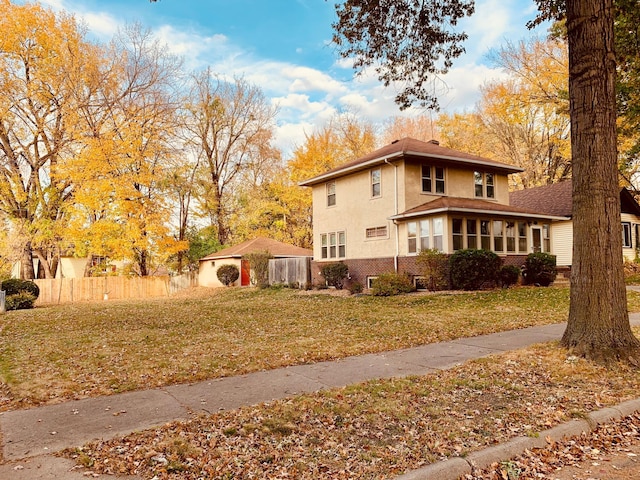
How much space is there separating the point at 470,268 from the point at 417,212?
10.4 ft

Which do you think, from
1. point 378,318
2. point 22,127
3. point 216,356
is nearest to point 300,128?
point 22,127

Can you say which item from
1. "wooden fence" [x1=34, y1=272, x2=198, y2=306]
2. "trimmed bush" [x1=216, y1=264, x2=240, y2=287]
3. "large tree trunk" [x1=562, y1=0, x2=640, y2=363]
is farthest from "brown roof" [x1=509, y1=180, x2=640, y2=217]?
"wooden fence" [x1=34, y1=272, x2=198, y2=306]

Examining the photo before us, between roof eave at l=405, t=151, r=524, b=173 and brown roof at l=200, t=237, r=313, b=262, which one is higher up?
roof eave at l=405, t=151, r=524, b=173

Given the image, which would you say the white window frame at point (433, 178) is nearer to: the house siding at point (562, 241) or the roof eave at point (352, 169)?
the roof eave at point (352, 169)

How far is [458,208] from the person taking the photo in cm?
1786

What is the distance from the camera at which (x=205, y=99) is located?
34.0 metres

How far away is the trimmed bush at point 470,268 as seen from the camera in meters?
17.3

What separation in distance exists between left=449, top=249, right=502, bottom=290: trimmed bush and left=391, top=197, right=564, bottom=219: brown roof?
1783mm

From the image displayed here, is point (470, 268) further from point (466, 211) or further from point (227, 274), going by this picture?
point (227, 274)

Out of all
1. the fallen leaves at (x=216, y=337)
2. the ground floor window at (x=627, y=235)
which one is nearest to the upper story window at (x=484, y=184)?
the fallen leaves at (x=216, y=337)

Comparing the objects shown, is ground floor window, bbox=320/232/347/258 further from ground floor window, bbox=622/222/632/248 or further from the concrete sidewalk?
ground floor window, bbox=622/222/632/248

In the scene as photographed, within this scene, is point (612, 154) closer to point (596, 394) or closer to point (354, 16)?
point (596, 394)

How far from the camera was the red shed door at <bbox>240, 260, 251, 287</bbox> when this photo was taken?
2983 centimetres

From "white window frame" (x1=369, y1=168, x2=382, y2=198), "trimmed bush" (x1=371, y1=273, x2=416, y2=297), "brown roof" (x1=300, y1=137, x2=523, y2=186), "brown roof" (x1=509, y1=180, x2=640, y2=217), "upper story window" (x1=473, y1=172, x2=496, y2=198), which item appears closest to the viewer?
"trimmed bush" (x1=371, y1=273, x2=416, y2=297)
